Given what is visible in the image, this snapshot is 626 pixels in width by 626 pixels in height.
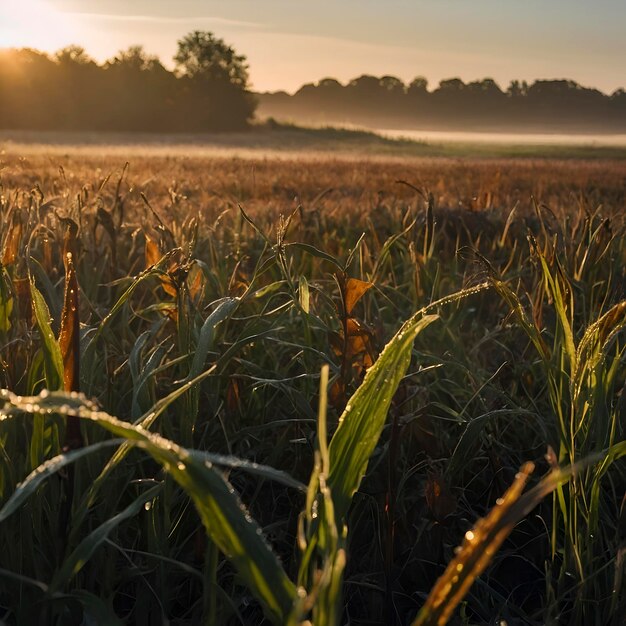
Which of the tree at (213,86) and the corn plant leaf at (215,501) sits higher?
the tree at (213,86)

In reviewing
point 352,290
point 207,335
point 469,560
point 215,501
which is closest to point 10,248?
point 207,335

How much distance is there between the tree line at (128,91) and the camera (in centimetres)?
4069

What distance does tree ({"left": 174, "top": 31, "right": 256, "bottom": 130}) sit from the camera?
44344mm

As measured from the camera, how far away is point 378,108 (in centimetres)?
12850

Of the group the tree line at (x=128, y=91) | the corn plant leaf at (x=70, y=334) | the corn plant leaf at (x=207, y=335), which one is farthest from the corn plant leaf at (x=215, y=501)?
the tree line at (x=128, y=91)

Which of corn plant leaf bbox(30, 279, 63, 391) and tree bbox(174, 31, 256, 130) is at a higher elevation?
tree bbox(174, 31, 256, 130)

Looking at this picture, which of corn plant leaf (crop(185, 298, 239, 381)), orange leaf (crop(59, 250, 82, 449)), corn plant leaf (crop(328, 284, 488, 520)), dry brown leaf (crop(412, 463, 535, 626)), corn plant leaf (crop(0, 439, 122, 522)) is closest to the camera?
dry brown leaf (crop(412, 463, 535, 626))

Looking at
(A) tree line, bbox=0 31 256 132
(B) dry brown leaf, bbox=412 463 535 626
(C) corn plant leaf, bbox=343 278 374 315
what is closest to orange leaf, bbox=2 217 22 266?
(C) corn plant leaf, bbox=343 278 374 315

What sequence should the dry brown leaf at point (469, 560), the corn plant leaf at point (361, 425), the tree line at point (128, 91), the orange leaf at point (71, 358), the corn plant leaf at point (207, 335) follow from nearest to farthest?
the dry brown leaf at point (469, 560)
the corn plant leaf at point (361, 425)
the orange leaf at point (71, 358)
the corn plant leaf at point (207, 335)
the tree line at point (128, 91)

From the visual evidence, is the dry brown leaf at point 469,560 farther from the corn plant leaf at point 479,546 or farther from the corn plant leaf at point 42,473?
the corn plant leaf at point 42,473

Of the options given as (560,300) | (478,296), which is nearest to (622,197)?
(478,296)

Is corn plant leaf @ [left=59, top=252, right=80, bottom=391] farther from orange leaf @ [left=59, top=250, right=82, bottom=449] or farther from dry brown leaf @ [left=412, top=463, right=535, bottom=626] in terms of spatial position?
dry brown leaf @ [left=412, top=463, right=535, bottom=626]

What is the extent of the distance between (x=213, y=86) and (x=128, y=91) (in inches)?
212

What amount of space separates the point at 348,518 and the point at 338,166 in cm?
930
